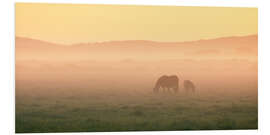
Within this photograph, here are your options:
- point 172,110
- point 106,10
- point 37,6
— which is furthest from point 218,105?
point 37,6

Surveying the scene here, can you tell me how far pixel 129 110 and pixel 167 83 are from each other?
0.63m

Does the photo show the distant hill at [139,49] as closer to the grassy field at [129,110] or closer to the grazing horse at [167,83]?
the grazing horse at [167,83]

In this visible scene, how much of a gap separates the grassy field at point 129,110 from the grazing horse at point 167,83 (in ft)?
0.32

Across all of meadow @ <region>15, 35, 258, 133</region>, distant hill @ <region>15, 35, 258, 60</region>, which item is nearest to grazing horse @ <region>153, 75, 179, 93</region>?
meadow @ <region>15, 35, 258, 133</region>

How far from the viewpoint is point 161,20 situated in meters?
5.48

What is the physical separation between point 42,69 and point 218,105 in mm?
2437

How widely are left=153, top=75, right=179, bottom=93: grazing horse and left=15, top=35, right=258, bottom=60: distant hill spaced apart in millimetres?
286

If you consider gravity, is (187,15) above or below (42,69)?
above

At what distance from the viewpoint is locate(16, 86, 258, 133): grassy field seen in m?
5.31

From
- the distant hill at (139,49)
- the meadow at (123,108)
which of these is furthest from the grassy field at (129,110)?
the distant hill at (139,49)

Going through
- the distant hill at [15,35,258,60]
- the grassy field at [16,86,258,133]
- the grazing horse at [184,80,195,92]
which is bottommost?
the grassy field at [16,86,258,133]

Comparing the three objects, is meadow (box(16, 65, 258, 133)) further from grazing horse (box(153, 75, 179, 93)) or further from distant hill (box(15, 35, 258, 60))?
distant hill (box(15, 35, 258, 60))

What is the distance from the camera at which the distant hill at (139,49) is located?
17.4 feet
